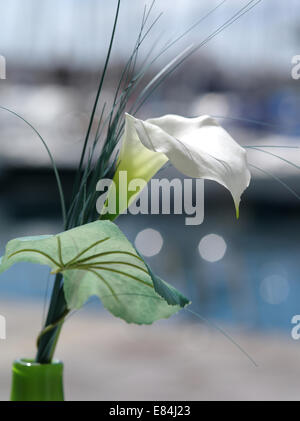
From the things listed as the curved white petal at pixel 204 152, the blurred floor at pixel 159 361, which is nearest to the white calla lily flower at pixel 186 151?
the curved white petal at pixel 204 152

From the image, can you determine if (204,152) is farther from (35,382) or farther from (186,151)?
(35,382)

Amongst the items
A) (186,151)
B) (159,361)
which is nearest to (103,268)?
(186,151)

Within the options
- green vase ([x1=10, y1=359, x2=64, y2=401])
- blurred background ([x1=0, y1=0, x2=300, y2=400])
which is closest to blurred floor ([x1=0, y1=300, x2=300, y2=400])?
blurred background ([x1=0, y1=0, x2=300, y2=400])

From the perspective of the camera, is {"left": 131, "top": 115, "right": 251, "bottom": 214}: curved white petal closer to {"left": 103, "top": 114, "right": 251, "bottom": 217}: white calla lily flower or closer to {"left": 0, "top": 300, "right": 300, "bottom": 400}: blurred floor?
{"left": 103, "top": 114, "right": 251, "bottom": 217}: white calla lily flower

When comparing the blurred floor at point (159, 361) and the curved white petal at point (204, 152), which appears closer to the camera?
the curved white petal at point (204, 152)

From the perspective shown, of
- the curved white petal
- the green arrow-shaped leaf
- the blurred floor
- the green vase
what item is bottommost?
the green vase

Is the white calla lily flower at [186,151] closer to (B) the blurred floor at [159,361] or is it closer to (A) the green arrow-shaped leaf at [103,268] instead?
(A) the green arrow-shaped leaf at [103,268]

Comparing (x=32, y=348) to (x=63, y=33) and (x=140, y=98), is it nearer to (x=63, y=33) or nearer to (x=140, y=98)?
(x=140, y=98)

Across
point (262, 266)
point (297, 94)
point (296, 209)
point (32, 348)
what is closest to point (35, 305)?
point (32, 348)
